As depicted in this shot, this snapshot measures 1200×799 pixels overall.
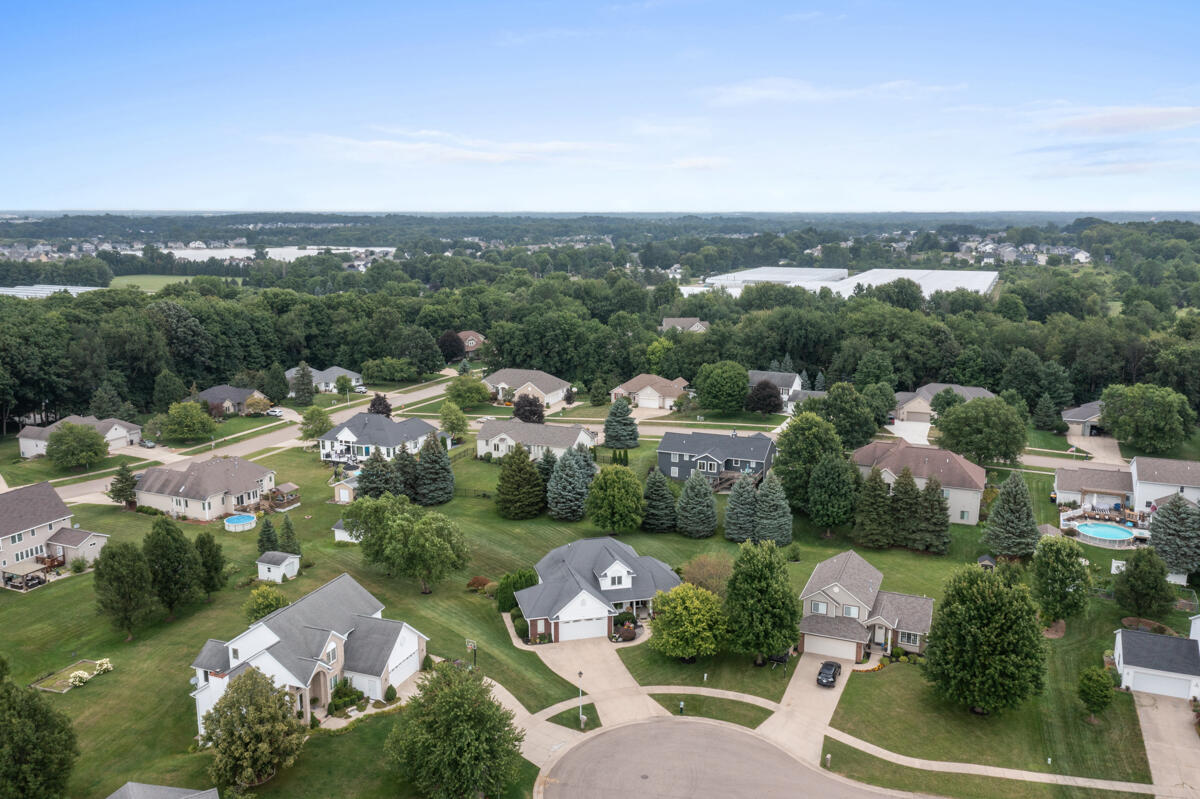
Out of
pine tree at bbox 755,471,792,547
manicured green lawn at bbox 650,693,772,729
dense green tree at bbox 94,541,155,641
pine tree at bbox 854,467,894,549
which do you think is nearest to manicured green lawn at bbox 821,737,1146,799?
manicured green lawn at bbox 650,693,772,729

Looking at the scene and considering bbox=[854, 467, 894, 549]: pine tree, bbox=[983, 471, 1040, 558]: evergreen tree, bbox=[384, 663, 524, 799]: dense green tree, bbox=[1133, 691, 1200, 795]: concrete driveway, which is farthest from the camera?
bbox=[854, 467, 894, 549]: pine tree

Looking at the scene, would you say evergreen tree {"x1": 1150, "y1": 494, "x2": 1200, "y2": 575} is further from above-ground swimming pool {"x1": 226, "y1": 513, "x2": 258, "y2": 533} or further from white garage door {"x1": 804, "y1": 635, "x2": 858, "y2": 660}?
above-ground swimming pool {"x1": 226, "y1": 513, "x2": 258, "y2": 533}

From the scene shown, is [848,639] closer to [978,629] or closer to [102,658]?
[978,629]

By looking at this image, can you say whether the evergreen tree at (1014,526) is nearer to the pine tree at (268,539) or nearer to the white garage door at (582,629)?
the white garage door at (582,629)

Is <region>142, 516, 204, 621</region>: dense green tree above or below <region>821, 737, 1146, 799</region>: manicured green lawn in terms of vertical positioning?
above

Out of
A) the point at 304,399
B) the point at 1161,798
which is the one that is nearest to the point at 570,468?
the point at 1161,798

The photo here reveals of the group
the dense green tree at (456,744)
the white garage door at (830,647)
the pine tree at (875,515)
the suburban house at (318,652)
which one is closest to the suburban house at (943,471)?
the pine tree at (875,515)

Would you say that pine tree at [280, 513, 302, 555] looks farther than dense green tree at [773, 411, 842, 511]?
No
